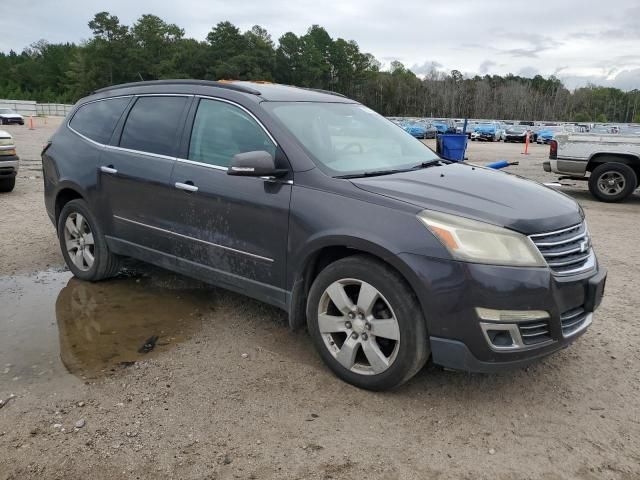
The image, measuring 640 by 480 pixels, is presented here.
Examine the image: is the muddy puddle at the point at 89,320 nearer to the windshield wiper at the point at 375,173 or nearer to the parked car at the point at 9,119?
the windshield wiper at the point at 375,173

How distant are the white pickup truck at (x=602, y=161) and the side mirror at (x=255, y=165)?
9.43 meters

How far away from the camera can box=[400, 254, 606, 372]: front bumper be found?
288cm

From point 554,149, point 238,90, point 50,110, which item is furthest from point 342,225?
point 50,110

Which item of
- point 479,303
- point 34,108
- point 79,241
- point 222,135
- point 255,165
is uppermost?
point 34,108

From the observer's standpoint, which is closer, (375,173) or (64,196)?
(375,173)

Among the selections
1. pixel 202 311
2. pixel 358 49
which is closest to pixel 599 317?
pixel 202 311

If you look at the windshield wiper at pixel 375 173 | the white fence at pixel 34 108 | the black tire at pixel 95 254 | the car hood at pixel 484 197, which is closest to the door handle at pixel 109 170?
the black tire at pixel 95 254

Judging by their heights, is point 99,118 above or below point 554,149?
above

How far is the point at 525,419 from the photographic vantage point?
3094 mm

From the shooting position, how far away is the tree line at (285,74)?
336 ft

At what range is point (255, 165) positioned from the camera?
3.47 metres

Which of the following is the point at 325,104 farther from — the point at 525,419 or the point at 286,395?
the point at 525,419

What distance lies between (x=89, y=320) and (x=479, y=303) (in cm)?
306

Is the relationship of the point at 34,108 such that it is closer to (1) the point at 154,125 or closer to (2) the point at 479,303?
(1) the point at 154,125
